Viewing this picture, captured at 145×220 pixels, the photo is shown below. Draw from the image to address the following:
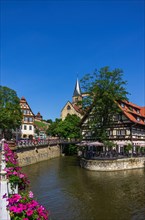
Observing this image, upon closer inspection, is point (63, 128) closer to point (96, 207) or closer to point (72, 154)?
point (72, 154)

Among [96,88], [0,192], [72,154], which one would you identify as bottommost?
[72,154]

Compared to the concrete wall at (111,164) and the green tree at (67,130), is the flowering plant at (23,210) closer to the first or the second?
the concrete wall at (111,164)

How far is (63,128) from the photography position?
64938 mm

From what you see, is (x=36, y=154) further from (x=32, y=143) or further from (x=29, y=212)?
(x=29, y=212)

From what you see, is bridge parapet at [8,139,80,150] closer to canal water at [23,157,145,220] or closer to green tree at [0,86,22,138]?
green tree at [0,86,22,138]

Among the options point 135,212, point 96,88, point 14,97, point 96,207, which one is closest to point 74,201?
point 96,207

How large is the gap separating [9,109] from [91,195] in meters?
31.7

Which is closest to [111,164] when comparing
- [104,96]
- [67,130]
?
[104,96]

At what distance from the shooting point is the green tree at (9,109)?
45438 millimetres

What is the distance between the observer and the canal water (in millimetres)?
16016

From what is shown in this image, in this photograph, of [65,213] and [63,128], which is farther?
[63,128]

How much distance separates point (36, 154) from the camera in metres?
45.2

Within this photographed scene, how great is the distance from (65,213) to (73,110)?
75.1 m

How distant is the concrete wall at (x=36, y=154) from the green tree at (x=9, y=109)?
270 inches
